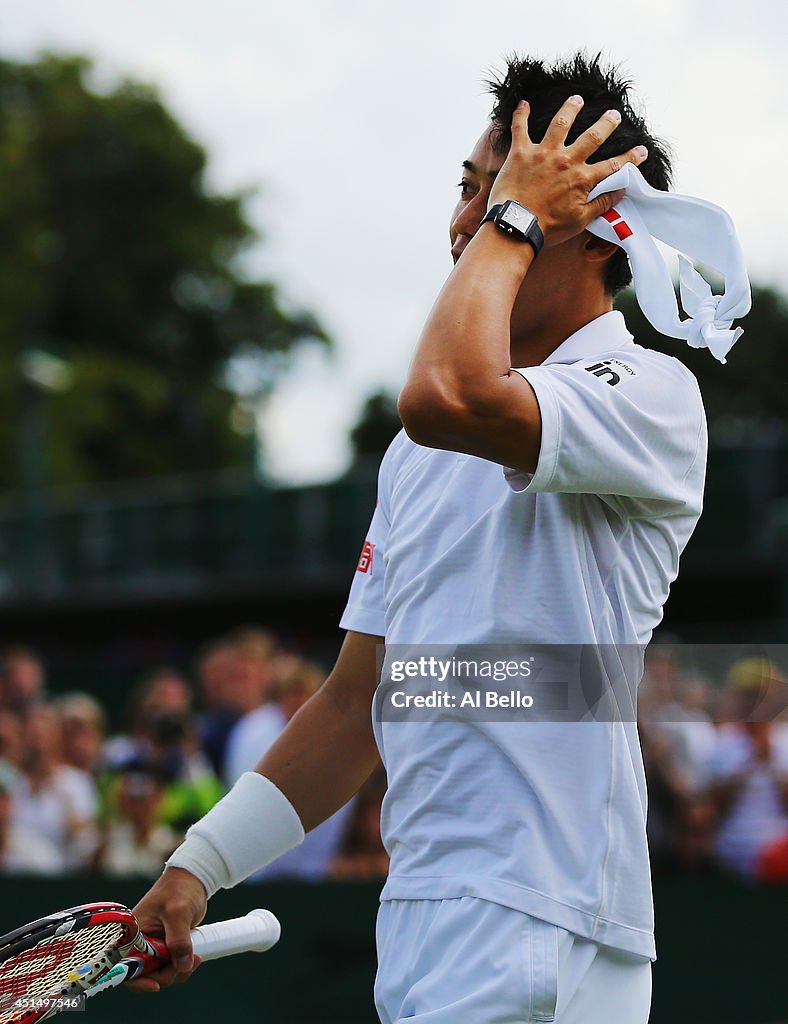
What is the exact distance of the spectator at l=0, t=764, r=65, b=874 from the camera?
7195mm

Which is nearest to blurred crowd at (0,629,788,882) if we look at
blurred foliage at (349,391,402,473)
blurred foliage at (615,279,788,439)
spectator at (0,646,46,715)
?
spectator at (0,646,46,715)

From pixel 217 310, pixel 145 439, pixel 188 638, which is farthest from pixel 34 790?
pixel 217 310

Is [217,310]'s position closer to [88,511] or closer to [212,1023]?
[88,511]

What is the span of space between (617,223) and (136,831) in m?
5.54

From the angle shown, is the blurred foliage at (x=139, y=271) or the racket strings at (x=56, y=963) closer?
the racket strings at (x=56, y=963)

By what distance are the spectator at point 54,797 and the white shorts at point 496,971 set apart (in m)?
5.48

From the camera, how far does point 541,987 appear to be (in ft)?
7.07

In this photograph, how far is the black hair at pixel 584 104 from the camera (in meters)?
2.44

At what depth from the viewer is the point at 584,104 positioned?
2.44m

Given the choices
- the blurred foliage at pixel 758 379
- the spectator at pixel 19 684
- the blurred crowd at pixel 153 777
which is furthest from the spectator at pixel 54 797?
the blurred foliage at pixel 758 379

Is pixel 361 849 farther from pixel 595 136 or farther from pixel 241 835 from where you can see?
pixel 595 136

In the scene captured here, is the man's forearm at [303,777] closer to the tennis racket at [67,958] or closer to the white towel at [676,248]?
the tennis racket at [67,958]

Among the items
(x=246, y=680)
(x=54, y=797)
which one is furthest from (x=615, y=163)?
(x=246, y=680)

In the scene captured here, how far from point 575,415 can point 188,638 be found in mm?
19910
